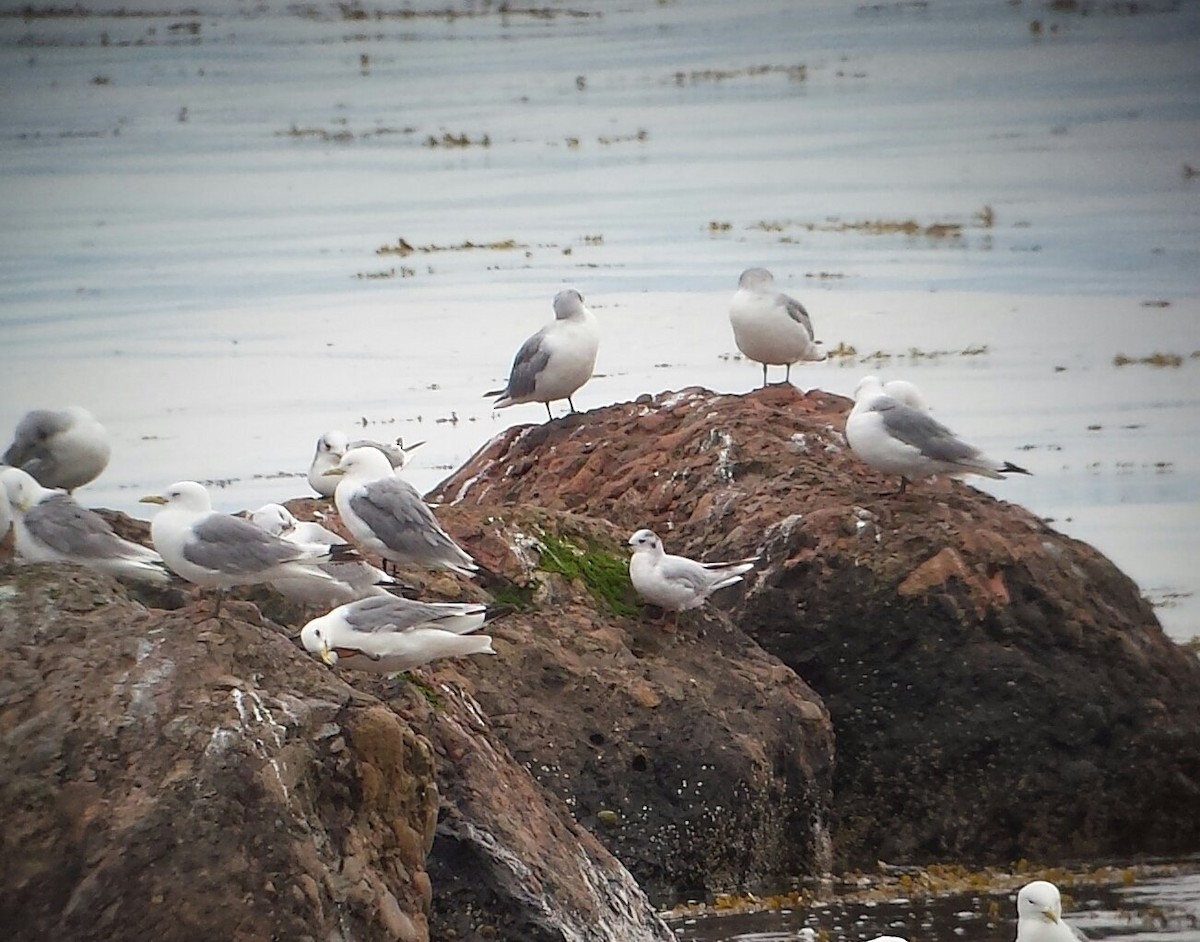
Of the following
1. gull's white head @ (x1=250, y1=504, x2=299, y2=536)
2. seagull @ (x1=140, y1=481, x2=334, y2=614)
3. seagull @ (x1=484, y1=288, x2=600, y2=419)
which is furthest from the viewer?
seagull @ (x1=484, y1=288, x2=600, y2=419)

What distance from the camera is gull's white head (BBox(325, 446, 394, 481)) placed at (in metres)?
→ 8.16

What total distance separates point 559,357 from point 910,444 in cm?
231

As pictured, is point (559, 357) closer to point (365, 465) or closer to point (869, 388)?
point (869, 388)

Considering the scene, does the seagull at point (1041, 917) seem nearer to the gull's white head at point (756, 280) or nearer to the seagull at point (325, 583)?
the seagull at point (325, 583)

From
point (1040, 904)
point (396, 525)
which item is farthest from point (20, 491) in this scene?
point (1040, 904)

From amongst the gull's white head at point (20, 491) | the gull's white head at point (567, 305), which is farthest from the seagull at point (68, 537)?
the gull's white head at point (567, 305)

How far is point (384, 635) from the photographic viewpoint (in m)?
6.51

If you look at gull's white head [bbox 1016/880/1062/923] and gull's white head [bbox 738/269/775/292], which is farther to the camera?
gull's white head [bbox 738/269/775/292]

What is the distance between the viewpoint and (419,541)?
25.3 feet

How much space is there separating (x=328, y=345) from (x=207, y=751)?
43.4 ft

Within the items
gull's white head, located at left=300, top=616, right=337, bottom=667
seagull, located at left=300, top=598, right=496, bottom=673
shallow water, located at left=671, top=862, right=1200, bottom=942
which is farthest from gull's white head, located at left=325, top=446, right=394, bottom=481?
shallow water, located at left=671, top=862, right=1200, bottom=942

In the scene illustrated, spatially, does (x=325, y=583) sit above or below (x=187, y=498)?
below

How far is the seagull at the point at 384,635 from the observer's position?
6.44m

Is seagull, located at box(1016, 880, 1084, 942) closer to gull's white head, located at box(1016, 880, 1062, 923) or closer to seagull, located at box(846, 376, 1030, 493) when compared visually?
gull's white head, located at box(1016, 880, 1062, 923)
